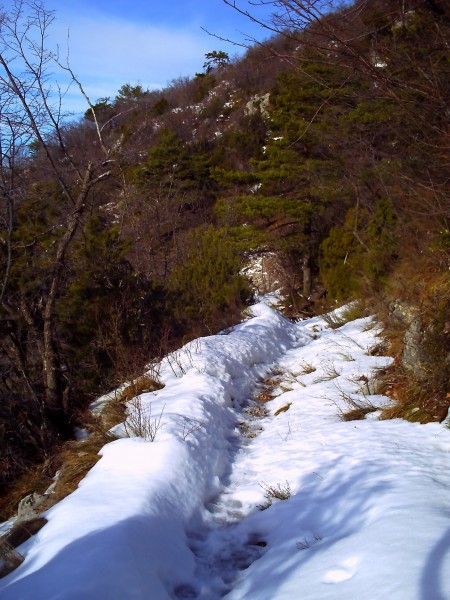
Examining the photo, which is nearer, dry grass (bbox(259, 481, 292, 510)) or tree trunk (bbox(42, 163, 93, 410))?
dry grass (bbox(259, 481, 292, 510))

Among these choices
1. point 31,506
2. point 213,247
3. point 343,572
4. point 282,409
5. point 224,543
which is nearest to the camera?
point 343,572

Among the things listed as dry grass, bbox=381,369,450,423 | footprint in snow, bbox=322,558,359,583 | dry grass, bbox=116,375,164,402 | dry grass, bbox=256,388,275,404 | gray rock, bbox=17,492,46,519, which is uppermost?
dry grass, bbox=116,375,164,402

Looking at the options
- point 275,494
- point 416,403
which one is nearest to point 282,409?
point 416,403

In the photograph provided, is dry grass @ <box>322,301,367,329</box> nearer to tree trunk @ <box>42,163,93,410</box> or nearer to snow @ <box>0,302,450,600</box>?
snow @ <box>0,302,450,600</box>

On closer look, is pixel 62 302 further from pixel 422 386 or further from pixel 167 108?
pixel 167 108

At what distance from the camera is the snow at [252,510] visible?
219 centimetres

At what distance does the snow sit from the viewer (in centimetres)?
219

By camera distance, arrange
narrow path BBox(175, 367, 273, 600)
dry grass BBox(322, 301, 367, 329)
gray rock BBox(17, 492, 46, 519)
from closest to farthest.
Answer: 1. narrow path BBox(175, 367, 273, 600)
2. gray rock BBox(17, 492, 46, 519)
3. dry grass BBox(322, 301, 367, 329)

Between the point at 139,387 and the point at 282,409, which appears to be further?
the point at 139,387

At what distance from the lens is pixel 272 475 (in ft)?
12.6

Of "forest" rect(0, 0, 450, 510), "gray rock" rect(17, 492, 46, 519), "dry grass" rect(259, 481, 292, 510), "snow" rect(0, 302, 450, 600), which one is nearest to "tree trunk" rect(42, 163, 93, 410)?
"forest" rect(0, 0, 450, 510)

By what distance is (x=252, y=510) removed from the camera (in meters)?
3.43

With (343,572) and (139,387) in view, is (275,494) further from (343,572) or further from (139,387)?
(139,387)

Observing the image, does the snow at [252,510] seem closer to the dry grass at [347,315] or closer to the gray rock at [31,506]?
the gray rock at [31,506]
